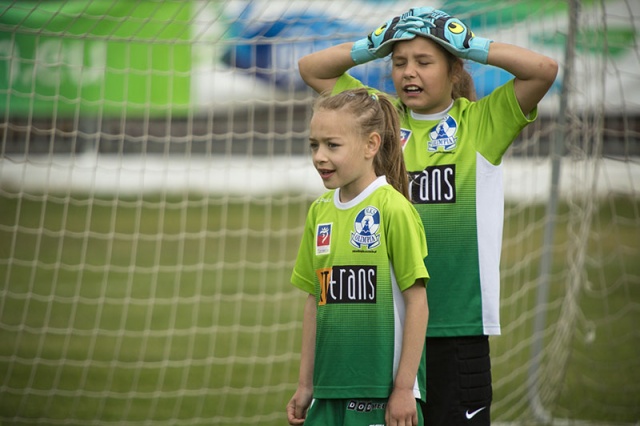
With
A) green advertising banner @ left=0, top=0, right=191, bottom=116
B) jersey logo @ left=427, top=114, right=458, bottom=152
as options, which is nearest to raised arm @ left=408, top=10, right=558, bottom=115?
jersey logo @ left=427, top=114, right=458, bottom=152

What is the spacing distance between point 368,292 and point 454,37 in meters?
0.80

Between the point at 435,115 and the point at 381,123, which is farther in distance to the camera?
the point at 435,115

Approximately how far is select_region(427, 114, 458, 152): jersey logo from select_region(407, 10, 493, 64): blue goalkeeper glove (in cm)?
23

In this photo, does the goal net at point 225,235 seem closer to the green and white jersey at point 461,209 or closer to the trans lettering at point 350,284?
the green and white jersey at point 461,209

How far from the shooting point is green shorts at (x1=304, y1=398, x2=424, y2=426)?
2402 millimetres

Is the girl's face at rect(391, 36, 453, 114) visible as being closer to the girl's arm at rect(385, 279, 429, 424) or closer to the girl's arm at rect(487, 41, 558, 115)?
the girl's arm at rect(487, 41, 558, 115)

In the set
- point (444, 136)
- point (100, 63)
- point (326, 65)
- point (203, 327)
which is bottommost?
point (203, 327)

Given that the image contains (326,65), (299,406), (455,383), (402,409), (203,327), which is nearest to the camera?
(402,409)

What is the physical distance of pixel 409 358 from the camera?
236cm

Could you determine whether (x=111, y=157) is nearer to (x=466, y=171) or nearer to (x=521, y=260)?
(x=521, y=260)

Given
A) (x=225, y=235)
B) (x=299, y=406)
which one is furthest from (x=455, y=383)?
(x=225, y=235)

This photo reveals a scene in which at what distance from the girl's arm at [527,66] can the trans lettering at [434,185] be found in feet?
1.11

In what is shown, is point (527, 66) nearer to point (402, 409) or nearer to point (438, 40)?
point (438, 40)

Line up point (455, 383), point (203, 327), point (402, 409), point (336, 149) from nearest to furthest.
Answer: point (402, 409), point (336, 149), point (455, 383), point (203, 327)
